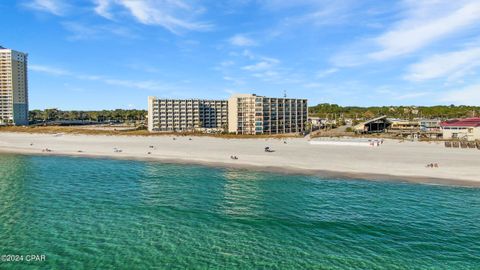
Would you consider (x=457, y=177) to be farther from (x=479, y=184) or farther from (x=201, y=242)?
(x=201, y=242)

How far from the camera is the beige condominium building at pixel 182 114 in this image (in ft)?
501

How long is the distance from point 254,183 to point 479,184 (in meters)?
27.5

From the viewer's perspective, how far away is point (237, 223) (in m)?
30.0

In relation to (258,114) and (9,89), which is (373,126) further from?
(9,89)

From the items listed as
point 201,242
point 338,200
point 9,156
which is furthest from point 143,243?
point 9,156

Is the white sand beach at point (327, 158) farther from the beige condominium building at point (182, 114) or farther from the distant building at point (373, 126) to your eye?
the beige condominium building at point (182, 114)

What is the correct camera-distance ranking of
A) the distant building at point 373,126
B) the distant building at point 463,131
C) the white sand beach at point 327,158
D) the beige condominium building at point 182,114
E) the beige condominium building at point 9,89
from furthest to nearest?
1. the beige condominium building at point 9,89
2. the beige condominium building at point 182,114
3. the distant building at point 373,126
4. the distant building at point 463,131
5. the white sand beach at point 327,158

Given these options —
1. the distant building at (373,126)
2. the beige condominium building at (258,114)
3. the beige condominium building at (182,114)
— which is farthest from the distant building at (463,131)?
the beige condominium building at (182,114)

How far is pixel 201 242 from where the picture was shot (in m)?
25.9

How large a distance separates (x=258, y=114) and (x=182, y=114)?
4177 centimetres

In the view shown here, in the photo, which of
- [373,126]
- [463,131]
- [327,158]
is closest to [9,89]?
[373,126]

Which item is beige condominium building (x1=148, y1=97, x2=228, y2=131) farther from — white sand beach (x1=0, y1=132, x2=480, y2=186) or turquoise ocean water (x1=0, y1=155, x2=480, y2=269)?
turquoise ocean water (x1=0, y1=155, x2=480, y2=269)

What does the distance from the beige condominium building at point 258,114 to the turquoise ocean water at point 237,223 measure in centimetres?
8213

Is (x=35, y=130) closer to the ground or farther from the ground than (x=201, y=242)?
farther from the ground
